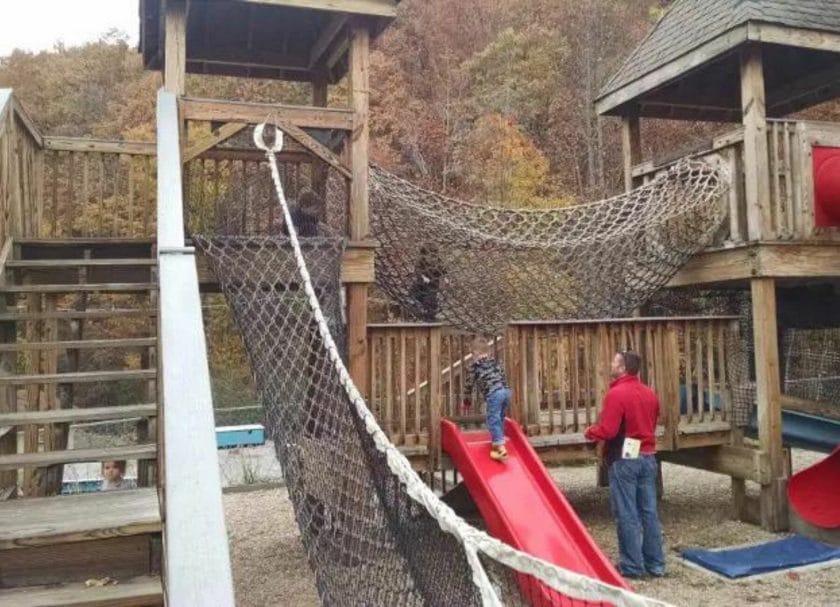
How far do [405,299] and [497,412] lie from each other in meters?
1.22

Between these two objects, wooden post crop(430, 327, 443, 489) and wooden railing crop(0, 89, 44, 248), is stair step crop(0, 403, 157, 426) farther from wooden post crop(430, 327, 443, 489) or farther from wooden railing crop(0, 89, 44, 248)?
wooden post crop(430, 327, 443, 489)

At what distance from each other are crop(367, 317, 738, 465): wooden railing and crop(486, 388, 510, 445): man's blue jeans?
458 millimetres

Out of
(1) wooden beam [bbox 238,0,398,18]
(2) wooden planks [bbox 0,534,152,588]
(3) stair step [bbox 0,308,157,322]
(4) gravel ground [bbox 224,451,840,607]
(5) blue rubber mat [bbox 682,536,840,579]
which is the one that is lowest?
(4) gravel ground [bbox 224,451,840,607]

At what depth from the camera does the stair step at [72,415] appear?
109 inches

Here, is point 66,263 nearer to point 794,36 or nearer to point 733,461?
point 733,461

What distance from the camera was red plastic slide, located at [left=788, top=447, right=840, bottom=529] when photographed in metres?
5.15

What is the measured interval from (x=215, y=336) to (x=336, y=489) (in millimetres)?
15356

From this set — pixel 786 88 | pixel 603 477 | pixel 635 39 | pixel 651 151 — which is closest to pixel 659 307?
pixel 603 477

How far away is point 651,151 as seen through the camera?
17.6 metres

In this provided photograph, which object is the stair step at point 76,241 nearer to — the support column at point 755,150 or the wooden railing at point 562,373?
the wooden railing at point 562,373

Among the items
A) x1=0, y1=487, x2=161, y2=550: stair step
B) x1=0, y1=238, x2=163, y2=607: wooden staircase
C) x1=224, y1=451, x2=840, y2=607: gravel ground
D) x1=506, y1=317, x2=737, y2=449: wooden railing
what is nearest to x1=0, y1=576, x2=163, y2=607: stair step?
x1=0, y1=238, x2=163, y2=607: wooden staircase

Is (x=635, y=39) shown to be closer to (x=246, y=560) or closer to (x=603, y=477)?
(x=603, y=477)

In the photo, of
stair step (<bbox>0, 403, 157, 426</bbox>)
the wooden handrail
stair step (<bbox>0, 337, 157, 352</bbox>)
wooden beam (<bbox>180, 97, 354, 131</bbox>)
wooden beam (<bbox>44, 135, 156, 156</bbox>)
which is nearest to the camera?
the wooden handrail

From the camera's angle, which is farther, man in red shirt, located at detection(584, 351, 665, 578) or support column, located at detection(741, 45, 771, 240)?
support column, located at detection(741, 45, 771, 240)
